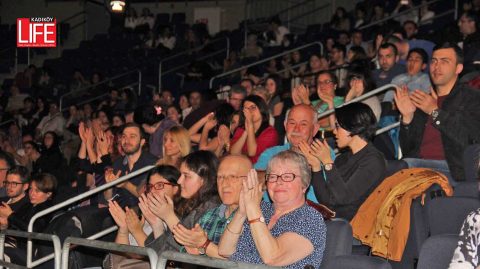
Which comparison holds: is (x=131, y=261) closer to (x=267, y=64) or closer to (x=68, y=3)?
(x=267, y=64)

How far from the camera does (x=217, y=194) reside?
4926mm

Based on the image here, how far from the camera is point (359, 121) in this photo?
4988 mm

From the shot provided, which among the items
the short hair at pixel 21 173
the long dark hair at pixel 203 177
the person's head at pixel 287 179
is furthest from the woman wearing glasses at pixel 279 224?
the short hair at pixel 21 173

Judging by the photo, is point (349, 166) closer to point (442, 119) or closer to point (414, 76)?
point (442, 119)

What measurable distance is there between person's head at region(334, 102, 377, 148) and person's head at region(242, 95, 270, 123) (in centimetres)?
162

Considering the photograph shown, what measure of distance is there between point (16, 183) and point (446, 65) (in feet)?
11.9

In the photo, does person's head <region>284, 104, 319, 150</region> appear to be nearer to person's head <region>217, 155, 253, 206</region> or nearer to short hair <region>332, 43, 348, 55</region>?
person's head <region>217, 155, 253, 206</region>

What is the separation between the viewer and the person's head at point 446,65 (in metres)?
5.50

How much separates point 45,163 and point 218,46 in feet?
20.9

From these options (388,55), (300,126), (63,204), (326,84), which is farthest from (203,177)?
(388,55)

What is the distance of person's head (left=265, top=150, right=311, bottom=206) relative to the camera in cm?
400

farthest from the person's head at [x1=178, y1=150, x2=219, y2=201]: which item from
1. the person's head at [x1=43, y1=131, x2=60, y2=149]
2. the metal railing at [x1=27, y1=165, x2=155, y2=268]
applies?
the person's head at [x1=43, y1=131, x2=60, y2=149]

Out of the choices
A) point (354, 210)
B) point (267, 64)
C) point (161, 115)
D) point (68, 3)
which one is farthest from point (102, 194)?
point (68, 3)

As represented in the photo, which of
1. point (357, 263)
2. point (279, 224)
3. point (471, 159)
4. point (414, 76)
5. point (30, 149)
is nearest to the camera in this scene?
point (357, 263)
